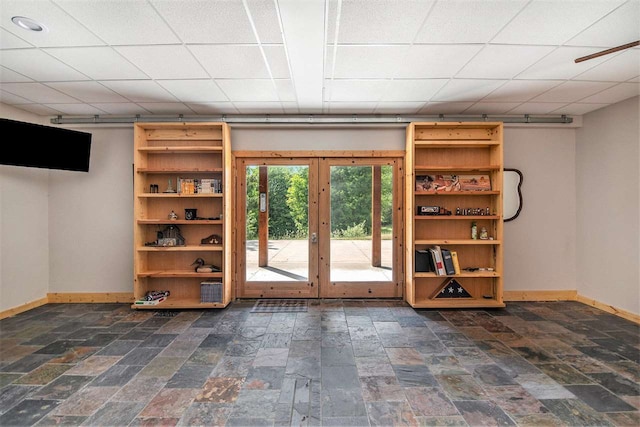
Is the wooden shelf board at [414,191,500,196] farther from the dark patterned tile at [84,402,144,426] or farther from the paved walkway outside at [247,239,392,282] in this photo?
the dark patterned tile at [84,402,144,426]

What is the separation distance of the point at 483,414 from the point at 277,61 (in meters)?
3.44

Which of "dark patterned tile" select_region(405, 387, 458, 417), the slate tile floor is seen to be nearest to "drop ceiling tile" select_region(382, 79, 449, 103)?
the slate tile floor

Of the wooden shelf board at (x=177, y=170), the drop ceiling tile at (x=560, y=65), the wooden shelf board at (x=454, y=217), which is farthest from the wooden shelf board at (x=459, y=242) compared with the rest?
the wooden shelf board at (x=177, y=170)

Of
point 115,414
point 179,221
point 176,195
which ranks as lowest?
point 115,414

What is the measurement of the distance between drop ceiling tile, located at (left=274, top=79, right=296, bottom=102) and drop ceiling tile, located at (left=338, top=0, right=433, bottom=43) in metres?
1.01

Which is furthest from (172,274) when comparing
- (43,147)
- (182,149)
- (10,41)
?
(10,41)

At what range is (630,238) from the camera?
390 centimetres

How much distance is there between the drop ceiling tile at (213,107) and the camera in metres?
4.12

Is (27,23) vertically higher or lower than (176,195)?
higher

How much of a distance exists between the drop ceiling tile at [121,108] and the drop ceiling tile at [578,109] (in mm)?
6055

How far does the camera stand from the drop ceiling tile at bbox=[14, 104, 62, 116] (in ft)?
13.5

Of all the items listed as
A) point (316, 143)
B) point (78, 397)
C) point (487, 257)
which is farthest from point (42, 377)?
point (487, 257)

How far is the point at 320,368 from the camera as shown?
271cm

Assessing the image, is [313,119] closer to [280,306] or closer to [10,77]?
[280,306]
